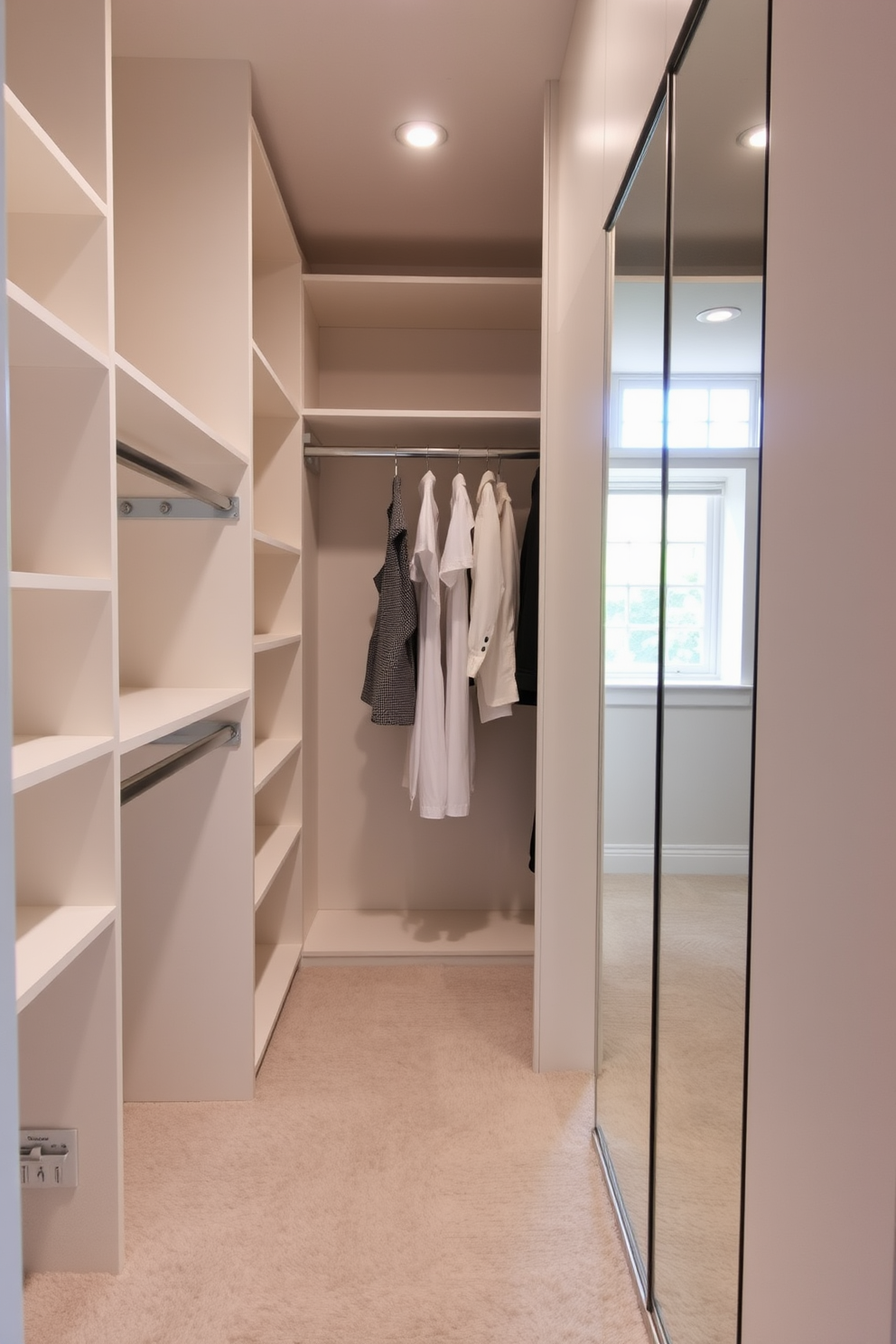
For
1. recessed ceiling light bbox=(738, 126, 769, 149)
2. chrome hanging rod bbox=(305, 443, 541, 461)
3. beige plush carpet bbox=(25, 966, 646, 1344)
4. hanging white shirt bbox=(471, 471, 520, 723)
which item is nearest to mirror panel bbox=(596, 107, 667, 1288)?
beige plush carpet bbox=(25, 966, 646, 1344)

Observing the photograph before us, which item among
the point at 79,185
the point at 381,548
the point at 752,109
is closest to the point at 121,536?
the point at 79,185

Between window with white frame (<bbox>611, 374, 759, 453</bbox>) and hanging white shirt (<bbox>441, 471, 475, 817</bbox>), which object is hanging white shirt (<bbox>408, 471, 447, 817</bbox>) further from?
window with white frame (<bbox>611, 374, 759, 453</bbox>)

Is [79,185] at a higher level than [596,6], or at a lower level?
lower

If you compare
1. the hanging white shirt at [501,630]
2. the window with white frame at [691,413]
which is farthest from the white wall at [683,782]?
the hanging white shirt at [501,630]

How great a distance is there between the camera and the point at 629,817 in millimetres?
1588

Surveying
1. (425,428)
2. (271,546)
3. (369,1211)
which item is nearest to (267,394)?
(271,546)

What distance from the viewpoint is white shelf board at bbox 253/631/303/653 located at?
2.28m

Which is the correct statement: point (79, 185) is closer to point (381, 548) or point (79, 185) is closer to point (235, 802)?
point (235, 802)

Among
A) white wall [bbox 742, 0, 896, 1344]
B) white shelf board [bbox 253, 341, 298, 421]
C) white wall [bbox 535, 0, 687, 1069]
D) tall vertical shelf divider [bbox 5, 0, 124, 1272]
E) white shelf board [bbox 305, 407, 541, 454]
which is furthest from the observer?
white shelf board [bbox 305, 407, 541, 454]

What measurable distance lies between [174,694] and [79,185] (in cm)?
108

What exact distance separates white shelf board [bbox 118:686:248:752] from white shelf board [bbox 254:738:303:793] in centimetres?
31

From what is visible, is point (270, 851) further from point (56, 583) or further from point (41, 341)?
point (41, 341)

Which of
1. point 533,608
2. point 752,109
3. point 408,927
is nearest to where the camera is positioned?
point 752,109

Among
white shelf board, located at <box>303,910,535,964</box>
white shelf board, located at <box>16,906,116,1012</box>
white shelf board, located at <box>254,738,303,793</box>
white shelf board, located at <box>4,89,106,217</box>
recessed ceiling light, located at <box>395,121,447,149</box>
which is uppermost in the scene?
recessed ceiling light, located at <box>395,121,447,149</box>
